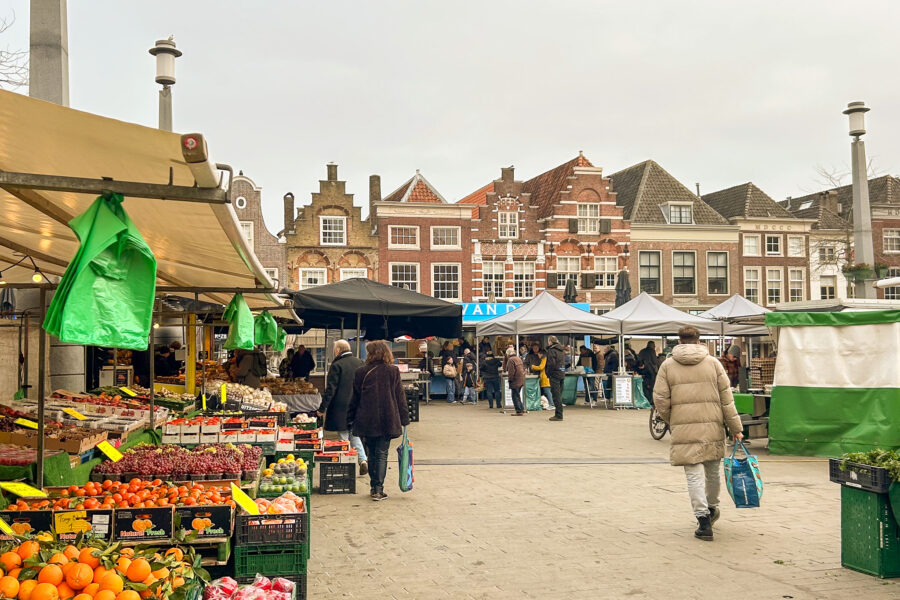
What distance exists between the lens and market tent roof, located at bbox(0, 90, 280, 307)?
10.4 feet

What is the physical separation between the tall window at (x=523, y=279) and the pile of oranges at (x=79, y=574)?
3515 centimetres

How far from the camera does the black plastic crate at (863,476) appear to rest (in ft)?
18.1

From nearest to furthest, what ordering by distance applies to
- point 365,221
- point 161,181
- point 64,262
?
point 161,181, point 64,262, point 365,221

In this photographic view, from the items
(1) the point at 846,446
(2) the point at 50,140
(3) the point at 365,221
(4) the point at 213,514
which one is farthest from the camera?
(3) the point at 365,221

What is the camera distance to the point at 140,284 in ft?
11.2

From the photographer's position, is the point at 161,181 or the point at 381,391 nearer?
the point at 161,181

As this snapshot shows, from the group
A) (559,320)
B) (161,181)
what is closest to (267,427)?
(161,181)

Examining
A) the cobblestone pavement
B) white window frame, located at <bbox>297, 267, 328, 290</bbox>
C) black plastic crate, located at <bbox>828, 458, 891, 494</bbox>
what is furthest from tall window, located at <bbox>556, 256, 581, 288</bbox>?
black plastic crate, located at <bbox>828, 458, 891, 494</bbox>

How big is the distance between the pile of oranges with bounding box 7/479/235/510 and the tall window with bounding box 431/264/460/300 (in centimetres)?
3224

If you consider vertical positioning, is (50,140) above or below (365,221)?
below

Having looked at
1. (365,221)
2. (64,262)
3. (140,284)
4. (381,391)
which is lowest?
(381,391)

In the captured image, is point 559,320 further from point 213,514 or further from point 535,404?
point 213,514

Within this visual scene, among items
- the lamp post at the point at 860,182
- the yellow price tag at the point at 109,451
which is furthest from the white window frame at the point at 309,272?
the yellow price tag at the point at 109,451

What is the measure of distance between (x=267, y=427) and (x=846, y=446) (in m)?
7.74
